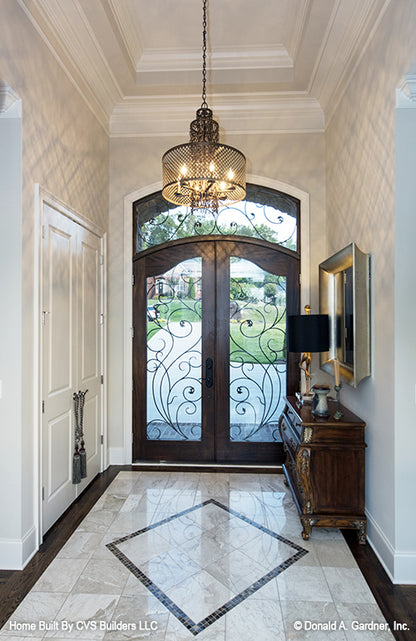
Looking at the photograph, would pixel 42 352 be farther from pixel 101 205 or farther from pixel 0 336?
pixel 101 205

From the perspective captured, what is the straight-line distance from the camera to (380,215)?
2445 millimetres

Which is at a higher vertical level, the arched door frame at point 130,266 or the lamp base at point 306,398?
the arched door frame at point 130,266

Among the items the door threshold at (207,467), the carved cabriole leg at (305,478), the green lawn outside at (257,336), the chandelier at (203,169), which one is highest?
the chandelier at (203,169)

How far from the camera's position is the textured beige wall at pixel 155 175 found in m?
3.92

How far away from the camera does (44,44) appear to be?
2.60 metres

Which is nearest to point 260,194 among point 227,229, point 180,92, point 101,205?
→ point 227,229

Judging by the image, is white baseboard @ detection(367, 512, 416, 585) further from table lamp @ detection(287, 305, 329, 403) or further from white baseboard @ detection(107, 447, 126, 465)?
white baseboard @ detection(107, 447, 126, 465)

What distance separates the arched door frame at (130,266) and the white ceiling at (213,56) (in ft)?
1.92

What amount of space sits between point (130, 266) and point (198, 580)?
2.85 meters

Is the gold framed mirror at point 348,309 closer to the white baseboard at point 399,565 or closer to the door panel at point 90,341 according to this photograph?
the white baseboard at point 399,565

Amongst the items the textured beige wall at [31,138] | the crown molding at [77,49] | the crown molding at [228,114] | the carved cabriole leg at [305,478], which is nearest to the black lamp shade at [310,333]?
the carved cabriole leg at [305,478]

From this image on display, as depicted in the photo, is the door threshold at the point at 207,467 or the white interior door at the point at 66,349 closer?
the white interior door at the point at 66,349

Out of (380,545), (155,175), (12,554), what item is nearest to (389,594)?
(380,545)

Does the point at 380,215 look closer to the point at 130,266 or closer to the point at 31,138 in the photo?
the point at 31,138
